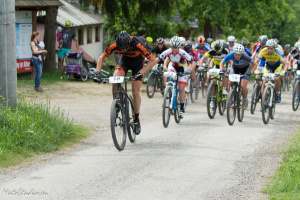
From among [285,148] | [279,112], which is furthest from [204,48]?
[285,148]

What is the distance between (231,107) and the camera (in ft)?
52.5

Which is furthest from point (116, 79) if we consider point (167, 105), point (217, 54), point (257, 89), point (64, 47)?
point (64, 47)

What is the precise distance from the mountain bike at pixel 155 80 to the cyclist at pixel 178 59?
580cm

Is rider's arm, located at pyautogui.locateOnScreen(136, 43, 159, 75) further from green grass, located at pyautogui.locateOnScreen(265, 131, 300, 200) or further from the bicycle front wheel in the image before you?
the bicycle front wheel

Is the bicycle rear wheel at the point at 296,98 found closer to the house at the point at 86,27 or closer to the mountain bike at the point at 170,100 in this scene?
the mountain bike at the point at 170,100

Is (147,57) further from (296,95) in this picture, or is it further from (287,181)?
(296,95)

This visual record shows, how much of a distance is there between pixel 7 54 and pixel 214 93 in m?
5.69

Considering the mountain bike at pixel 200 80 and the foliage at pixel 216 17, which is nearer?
the mountain bike at pixel 200 80

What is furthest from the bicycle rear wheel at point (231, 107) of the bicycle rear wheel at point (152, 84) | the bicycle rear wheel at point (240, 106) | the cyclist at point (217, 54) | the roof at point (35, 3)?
the roof at point (35, 3)

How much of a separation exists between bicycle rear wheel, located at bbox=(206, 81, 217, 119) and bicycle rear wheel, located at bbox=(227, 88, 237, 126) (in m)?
0.70

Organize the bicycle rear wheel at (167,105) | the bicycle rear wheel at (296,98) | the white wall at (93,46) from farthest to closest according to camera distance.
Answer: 1. the white wall at (93,46)
2. the bicycle rear wheel at (296,98)
3. the bicycle rear wheel at (167,105)

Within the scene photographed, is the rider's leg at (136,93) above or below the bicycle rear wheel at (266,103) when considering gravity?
above

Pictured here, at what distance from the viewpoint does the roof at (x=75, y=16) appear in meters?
47.5

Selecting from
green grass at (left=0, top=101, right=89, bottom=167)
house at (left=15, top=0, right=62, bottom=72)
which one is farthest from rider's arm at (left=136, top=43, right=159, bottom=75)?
house at (left=15, top=0, right=62, bottom=72)
